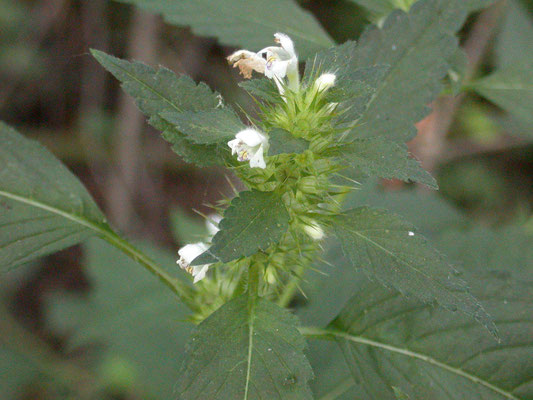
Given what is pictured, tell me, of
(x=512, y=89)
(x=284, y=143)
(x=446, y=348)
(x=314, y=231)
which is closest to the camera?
(x=284, y=143)

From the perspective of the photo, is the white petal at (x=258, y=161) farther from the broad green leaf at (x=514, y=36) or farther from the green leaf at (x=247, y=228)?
the broad green leaf at (x=514, y=36)

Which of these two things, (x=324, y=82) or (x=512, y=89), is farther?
(x=512, y=89)

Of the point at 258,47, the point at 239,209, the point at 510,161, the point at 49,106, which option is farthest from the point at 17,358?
the point at 510,161

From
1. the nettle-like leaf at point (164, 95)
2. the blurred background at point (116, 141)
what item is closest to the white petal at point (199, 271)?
the nettle-like leaf at point (164, 95)

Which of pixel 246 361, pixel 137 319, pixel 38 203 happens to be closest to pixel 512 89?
pixel 246 361

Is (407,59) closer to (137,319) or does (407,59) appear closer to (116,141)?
(137,319)

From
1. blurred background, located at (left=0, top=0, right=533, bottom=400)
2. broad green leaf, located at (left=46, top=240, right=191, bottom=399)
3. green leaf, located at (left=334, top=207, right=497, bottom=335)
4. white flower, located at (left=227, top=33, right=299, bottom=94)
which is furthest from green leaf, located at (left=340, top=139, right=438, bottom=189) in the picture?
blurred background, located at (left=0, top=0, right=533, bottom=400)

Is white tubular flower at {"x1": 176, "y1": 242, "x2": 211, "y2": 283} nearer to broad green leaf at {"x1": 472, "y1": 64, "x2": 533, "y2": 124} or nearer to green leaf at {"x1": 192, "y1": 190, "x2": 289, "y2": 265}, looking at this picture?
green leaf at {"x1": 192, "y1": 190, "x2": 289, "y2": 265}
